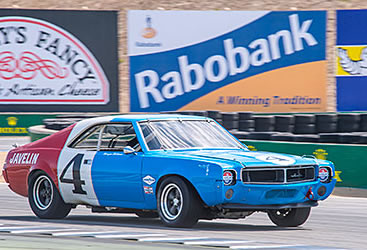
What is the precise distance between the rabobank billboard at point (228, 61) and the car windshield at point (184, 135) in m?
20.6

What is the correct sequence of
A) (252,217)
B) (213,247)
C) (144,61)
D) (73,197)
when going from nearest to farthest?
1. (213,247)
2. (73,197)
3. (252,217)
4. (144,61)

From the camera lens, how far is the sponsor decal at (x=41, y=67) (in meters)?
29.5

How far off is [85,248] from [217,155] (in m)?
1.96

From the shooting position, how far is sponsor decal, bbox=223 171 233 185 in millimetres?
7961

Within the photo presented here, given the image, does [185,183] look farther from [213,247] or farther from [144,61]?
[144,61]

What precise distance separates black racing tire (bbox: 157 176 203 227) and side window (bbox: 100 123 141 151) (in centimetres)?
98

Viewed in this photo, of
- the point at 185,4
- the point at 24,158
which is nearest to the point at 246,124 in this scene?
the point at 24,158

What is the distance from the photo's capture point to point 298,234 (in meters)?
8.22

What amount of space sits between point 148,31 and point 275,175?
74.1ft

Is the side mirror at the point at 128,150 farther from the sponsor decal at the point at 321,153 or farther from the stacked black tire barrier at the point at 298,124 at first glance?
the stacked black tire barrier at the point at 298,124

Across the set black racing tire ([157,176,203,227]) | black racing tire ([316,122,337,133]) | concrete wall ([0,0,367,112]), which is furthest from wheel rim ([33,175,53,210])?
concrete wall ([0,0,367,112])

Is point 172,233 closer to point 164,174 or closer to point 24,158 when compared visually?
point 164,174

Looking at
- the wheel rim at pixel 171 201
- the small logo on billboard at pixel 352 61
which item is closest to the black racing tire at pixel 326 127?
the small logo on billboard at pixel 352 61

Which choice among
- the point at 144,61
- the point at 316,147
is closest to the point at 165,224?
the point at 316,147
